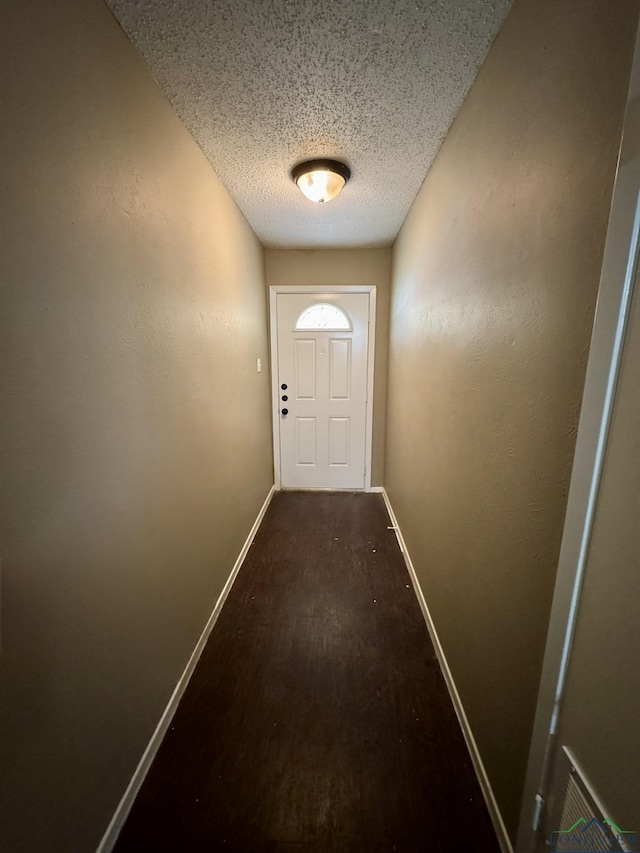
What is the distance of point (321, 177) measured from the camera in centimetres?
165

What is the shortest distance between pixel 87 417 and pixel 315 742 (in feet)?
4.55

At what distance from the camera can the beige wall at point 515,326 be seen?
632 mm

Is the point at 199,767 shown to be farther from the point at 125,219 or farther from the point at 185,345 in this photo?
the point at 125,219

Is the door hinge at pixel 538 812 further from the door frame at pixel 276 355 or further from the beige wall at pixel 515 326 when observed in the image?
the door frame at pixel 276 355

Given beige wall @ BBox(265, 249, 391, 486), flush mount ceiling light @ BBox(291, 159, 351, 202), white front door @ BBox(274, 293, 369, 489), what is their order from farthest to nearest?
white front door @ BBox(274, 293, 369, 489)
beige wall @ BBox(265, 249, 391, 486)
flush mount ceiling light @ BBox(291, 159, 351, 202)

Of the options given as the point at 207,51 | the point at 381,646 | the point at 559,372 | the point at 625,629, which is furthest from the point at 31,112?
the point at 381,646

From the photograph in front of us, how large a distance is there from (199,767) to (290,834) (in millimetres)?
368

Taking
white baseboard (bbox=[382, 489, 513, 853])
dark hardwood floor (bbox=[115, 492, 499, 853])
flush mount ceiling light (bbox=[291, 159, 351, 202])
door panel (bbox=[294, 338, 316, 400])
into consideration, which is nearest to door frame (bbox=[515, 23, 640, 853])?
white baseboard (bbox=[382, 489, 513, 853])

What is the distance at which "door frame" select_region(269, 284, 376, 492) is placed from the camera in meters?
2.97

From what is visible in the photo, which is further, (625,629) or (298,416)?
(298,416)

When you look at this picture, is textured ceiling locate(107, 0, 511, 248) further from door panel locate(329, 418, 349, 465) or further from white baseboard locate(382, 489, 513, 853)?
white baseboard locate(382, 489, 513, 853)

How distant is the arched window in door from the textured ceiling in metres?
1.31

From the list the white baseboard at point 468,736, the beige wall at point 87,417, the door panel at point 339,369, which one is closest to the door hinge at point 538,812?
the white baseboard at point 468,736

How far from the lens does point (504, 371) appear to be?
0.93 metres
